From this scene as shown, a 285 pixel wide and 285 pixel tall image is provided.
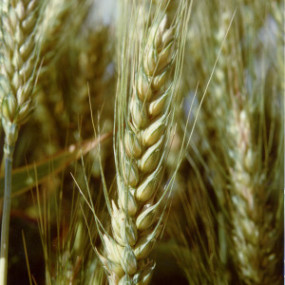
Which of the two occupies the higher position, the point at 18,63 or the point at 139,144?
the point at 18,63

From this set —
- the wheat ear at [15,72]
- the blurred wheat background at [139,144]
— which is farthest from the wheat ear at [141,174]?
the wheat ear at [15,72]

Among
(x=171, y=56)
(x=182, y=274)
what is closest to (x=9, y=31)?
(x=171, y=56)

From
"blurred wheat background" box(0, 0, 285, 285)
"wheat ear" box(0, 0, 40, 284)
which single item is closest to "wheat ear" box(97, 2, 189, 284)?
"blurred wheat background" box(0, 0, 285, 285)

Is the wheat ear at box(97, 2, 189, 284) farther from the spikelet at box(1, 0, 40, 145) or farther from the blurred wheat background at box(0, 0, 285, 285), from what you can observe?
the spikelet at box(1, 0, 40, 145)

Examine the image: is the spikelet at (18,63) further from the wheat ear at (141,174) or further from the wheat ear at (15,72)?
the wheat ear at (141,174)

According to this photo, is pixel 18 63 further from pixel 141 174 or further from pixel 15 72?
pixel 141 174

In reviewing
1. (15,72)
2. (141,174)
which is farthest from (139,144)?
(15,72)
